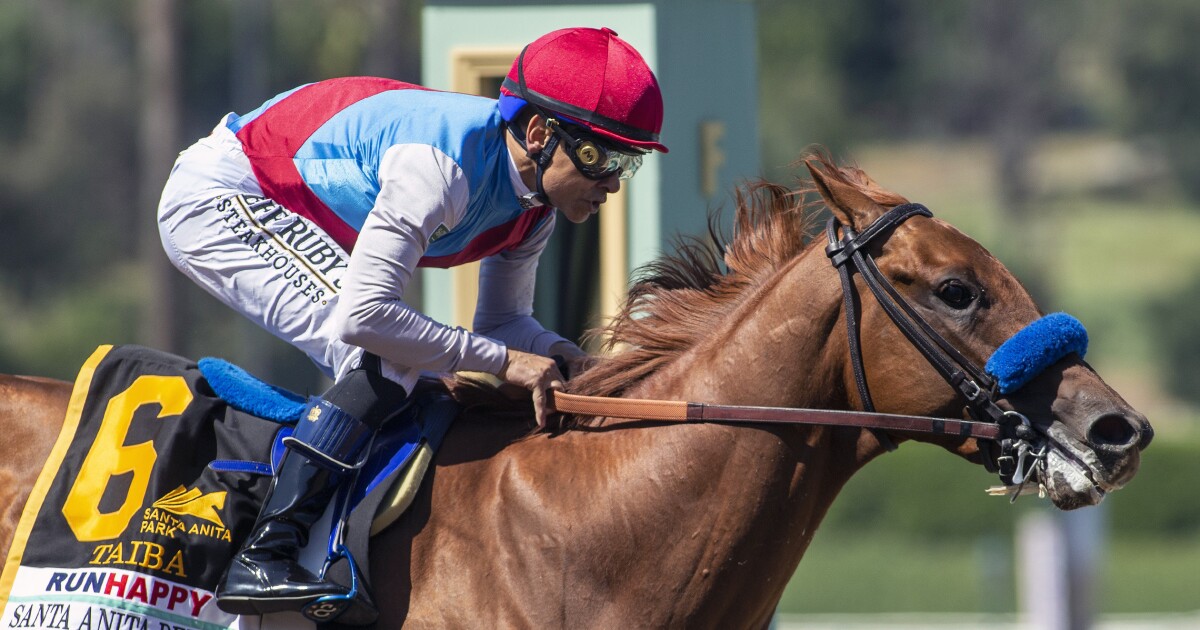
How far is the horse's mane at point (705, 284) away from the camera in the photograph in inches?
133

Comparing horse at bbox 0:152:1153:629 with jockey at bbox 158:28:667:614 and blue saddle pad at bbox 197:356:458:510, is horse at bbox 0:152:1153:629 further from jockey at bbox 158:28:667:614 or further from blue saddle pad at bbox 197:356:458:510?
jockey at bbox 158:28:667:614

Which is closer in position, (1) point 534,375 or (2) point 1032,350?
(2) point 1032,350

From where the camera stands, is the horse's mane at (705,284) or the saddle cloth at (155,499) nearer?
the saddle cloth at (155,499)

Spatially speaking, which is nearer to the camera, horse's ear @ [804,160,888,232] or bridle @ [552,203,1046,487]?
bridle @ [552,203,1046,487]

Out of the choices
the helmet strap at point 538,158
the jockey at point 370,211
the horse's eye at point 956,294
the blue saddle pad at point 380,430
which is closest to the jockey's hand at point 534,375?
the jockey at point 370,211

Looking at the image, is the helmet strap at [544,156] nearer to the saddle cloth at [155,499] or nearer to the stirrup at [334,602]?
the saddle cloth at [155,499]

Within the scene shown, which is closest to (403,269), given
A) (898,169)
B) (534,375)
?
(534,375)

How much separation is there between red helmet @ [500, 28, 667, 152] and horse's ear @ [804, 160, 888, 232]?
0.38 meters

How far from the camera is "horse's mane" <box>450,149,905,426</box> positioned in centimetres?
339

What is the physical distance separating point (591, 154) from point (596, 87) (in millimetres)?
154

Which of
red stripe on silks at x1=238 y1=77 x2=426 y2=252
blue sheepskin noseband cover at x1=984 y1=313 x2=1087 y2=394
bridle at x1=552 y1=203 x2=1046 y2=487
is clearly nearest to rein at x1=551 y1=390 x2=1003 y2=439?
bridle at x1=552 y1=203 x2=1046 y2=487

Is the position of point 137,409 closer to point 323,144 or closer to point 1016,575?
point 323,144

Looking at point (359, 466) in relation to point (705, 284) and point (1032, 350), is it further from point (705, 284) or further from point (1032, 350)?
point (1032, 350)

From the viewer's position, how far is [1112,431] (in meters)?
2.98
